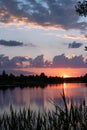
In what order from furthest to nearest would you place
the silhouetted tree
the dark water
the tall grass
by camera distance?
the dark water, the silhouetted tree, the tall grass

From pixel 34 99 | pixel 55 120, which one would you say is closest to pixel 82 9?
pixel 55 120

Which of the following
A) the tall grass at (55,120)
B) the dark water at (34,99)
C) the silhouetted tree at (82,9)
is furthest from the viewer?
the dark water at (34,99)

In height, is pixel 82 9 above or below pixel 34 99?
above

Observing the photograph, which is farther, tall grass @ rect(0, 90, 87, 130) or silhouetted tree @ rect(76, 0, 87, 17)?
silhouetted tree @ rect(76, 0, 87, 17)

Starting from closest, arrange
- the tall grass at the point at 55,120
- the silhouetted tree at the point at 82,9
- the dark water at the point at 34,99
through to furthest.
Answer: the tall grass at the point at 55,120, the silhouetted tree at the point at 82,9, the dark water at the point at 34,99

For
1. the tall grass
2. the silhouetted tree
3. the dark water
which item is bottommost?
the dark water

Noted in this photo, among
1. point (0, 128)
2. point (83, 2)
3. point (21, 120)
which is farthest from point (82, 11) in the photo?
point (0, 128)

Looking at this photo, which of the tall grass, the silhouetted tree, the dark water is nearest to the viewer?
the tall grass

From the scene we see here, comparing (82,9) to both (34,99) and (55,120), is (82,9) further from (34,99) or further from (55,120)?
(34,99)

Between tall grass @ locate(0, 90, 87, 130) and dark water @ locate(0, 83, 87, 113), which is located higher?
tall grass @ locate(0, 90, 87, 130)

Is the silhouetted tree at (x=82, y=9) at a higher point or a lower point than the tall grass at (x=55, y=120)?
higher

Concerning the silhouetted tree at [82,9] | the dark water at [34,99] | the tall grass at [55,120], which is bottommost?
the dark water at [34,99]

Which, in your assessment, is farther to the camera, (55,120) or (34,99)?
(34,99)

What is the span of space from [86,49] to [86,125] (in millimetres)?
12807
